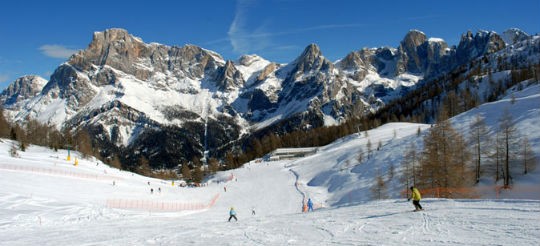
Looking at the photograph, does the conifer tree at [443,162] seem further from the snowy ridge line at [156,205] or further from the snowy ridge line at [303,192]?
the snowy ridge line at [156,205]

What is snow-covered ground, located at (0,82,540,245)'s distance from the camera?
24.5 m

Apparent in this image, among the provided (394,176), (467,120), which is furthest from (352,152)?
(394,176)

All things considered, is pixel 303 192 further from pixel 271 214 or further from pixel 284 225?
pixel 284 225

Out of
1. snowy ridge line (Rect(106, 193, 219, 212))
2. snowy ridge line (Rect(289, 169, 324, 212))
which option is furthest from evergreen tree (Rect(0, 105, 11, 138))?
snowy ridge line (Rect(289, 169, 324, 212))

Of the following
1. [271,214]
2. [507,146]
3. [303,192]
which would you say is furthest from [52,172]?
[507,146]

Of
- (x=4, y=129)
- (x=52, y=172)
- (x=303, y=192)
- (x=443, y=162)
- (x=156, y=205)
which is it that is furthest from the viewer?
(x=4, y=129)

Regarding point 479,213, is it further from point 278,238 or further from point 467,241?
point 278,238

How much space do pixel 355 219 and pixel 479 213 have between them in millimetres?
8480

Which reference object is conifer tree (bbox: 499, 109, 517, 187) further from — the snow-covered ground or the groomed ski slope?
the groomed ski slope

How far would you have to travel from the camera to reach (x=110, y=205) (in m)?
54.1

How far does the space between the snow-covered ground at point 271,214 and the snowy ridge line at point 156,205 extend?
17 cm

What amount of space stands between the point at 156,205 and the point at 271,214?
69.6 feet

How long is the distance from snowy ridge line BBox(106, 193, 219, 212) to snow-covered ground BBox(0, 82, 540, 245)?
17 cm

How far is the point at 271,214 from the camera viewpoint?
5306cm
